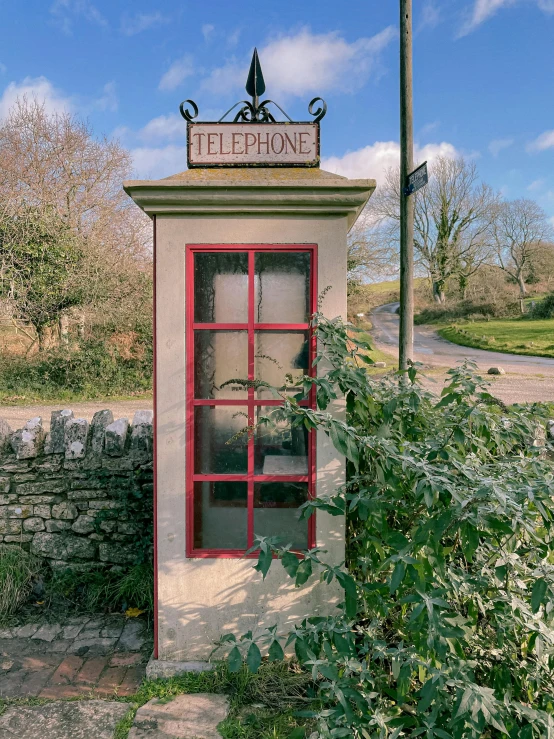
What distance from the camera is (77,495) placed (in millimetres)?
4324

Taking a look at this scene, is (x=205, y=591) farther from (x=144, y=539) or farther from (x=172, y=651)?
(x=144, y=539)

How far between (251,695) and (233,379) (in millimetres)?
1707

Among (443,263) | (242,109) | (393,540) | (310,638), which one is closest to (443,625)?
(393,540)

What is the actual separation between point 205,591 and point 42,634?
1369 millimetres

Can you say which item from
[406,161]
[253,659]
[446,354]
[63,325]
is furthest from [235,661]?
[446,354]

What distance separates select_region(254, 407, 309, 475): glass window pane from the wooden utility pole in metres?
3.33

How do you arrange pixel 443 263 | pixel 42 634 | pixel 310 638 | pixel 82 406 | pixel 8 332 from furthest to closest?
pixel 443 263
pixel 8 332
pixel 82 406
pixel 42 634
pixel 310 638

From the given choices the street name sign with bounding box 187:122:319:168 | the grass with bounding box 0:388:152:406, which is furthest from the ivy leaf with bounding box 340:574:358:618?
the grass with bounding box 0:388:152:406

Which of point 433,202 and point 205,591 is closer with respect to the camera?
point 205,591

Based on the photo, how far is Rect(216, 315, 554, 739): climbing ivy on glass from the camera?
2.13 metres

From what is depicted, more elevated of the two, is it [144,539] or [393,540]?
[393,540]

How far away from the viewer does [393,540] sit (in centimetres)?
236

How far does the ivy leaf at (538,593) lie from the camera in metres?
2.04

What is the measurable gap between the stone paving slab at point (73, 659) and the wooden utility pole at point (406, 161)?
13.3 ft
